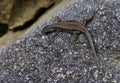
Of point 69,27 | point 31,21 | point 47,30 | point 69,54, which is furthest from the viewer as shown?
point 31,21

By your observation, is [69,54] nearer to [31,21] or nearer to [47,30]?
[47,30]

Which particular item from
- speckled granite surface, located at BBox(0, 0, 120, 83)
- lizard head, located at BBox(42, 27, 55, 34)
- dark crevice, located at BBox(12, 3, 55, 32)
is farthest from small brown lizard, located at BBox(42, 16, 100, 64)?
dark crevice, located at BBox(12, 3, 55, 32)

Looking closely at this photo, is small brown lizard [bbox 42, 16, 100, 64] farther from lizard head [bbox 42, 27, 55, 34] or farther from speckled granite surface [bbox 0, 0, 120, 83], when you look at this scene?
speckled granite surface [bbox 0, 0, 120, 83]

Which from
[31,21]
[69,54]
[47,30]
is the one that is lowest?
[69,54]

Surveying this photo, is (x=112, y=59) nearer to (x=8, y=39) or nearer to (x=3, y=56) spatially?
(x=3, y=56)

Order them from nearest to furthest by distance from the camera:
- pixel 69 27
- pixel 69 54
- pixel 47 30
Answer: pixel 69 54 < pixel 69 27 < pixel 47 30

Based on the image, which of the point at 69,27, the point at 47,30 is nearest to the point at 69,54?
the point at 69,27

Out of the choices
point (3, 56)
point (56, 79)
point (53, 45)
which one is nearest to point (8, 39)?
point (3, 56)

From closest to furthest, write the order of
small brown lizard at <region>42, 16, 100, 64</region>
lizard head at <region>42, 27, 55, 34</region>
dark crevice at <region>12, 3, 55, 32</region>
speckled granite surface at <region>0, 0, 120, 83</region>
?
speckled granite surface at <region>0, 0, 120, 83</region> → small brown lizard at <region>42, 16, 100, 64</region> → lizard head at <region>42, 27, 55, 34</region> → dark crevice at <region>12, 3, 55, 32</region>

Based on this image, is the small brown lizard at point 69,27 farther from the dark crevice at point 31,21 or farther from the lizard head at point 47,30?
the dark crevice at point 31,21
